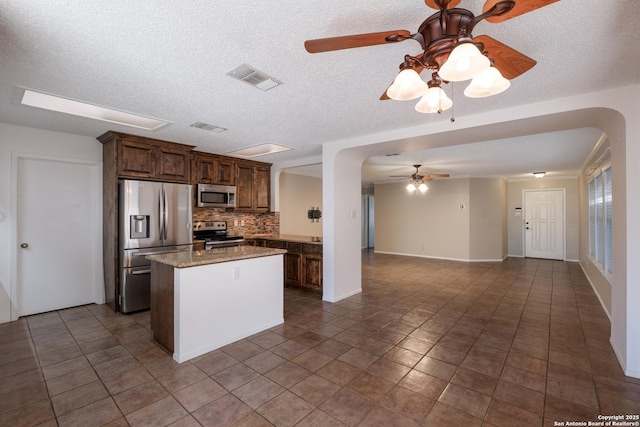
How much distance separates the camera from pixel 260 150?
5.61 m

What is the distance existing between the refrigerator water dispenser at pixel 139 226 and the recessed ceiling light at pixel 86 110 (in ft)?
4.00

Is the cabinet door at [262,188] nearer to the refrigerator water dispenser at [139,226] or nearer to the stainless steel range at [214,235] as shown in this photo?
the stainless steel range at [214,235]

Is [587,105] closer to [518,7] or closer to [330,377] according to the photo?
[518,7]

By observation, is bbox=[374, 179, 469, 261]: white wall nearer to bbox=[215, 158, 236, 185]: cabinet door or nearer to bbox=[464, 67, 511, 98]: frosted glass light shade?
bbox=[215, 158, 236, 185]: cabinet door

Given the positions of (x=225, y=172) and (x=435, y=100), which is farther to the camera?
(x=225, y=172)

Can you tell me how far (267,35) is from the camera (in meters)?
1.79

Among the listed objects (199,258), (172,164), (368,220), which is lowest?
(199,258)

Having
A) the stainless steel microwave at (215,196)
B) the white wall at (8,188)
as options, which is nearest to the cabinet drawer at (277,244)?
the stainless steel microwave at (215,196)

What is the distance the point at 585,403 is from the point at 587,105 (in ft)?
7.95

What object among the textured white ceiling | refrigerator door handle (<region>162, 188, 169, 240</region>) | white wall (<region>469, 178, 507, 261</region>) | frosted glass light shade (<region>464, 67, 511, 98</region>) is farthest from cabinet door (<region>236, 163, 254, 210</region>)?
white wall (<region>469, 178, 507, 261</region>)

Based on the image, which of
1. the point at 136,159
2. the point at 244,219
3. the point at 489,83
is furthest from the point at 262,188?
the point at 489,83

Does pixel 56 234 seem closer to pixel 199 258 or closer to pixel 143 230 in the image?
pixel 143 230

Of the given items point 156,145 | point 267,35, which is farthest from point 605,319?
point 156,145

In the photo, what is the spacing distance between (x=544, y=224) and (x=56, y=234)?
1115 centimetres
